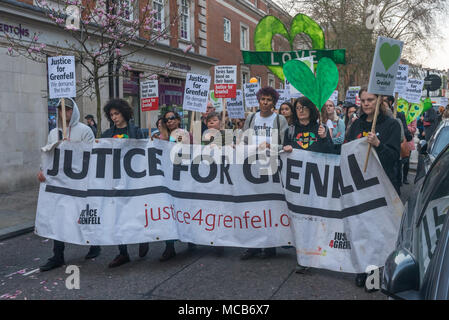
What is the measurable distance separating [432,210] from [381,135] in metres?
2.13

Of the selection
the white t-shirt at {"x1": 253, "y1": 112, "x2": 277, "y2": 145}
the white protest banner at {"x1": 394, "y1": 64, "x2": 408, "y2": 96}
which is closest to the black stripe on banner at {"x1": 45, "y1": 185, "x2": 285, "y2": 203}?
the white t-shirt at {"x1": 253, "y1": 112, "x2": 277, "y2": 145}

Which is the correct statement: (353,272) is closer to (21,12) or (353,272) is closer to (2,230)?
(2,230)

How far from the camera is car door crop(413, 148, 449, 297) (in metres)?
2.01

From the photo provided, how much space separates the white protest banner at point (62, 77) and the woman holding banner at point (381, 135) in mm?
3429

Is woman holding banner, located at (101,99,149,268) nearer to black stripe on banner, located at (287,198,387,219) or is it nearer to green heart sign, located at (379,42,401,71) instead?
black stripe on banner, located at (287,198,387,219)

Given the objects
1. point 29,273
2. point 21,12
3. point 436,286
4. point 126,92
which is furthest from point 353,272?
point 126,92

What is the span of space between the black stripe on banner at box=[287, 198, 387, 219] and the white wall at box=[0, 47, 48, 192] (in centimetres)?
905

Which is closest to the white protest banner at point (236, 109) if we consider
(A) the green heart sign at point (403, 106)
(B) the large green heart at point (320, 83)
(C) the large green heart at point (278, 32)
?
(C) the large green heart at point (278, 32)

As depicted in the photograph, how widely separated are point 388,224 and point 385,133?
0.88m

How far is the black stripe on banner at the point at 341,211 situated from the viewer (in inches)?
173

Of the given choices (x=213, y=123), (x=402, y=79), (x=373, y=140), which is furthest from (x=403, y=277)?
(x=402, y=79)

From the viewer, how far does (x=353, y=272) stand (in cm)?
445

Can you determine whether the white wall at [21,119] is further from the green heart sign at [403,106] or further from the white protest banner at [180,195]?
the green heart sign at [403,106]

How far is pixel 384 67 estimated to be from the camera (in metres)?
4.36
